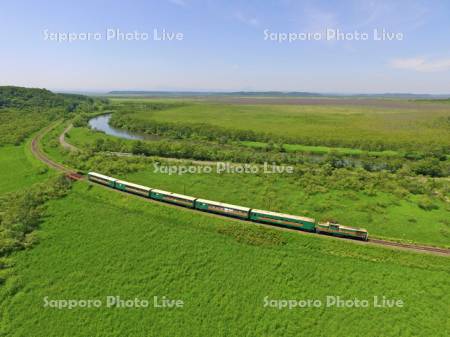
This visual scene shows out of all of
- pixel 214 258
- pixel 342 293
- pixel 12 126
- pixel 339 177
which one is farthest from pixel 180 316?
pixel 12 126

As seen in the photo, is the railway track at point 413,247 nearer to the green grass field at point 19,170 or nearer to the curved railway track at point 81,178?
the curved railway track at point 81,178

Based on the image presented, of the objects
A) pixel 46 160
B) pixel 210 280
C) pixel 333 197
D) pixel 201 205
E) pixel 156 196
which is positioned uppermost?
pixel 46 160

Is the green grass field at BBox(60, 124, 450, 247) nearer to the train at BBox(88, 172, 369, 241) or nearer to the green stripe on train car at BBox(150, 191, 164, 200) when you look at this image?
the train at BBox(88, 172, 369, 241)

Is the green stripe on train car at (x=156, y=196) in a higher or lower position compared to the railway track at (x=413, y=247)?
higher

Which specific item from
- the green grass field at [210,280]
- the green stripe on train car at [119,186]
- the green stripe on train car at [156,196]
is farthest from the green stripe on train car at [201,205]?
the green stripe on train car at [119,186]

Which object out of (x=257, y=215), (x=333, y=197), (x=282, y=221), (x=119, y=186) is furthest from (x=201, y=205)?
(x=333, y=197)

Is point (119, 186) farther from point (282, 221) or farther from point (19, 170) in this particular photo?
point (19, 170)
